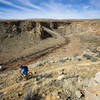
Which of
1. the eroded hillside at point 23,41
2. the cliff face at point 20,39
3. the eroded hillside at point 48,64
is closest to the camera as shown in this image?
the eroded hillside at point 48,64

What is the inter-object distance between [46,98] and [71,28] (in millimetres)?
36246

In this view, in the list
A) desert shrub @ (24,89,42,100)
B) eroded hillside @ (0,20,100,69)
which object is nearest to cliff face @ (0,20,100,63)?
eroded hillside @ (0,20,100,69)

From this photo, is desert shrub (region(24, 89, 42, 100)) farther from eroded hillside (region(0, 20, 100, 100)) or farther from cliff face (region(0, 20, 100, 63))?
cliff face (region(0, 20, 100, 63))

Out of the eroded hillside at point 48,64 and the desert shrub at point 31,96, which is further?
the eroded hillside at point 48,64

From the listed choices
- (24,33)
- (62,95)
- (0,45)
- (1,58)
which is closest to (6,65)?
(1,58)

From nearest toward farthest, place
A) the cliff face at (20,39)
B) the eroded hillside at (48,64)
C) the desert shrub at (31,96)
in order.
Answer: the desert shrub at (31,96) < the eroded hillside at (48,64) < the cliff face at (20,39)

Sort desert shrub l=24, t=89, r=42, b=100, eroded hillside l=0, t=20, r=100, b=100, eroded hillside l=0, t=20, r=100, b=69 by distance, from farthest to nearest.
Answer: eroded hillside l=0, t=20, r=100, b=69, eroded hillside l=0, t=20, r=100, b=100, desert shrub l=24, t=89, r=42, b=100

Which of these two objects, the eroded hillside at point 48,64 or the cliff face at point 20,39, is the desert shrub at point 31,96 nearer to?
the eroded hillside at point 48,64

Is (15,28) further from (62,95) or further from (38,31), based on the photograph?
(62,95)

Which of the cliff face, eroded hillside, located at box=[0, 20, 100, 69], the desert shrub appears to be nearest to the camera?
the desert shrub

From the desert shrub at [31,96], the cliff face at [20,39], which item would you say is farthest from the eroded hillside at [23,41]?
the desert shrub at [31,96]

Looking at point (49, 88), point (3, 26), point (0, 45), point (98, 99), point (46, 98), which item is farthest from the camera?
point (3, 26)

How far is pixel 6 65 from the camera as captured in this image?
37.6 ft

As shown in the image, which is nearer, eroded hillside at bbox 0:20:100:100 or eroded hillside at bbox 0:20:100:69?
eroded hillside at bbox 0:20:100:100
